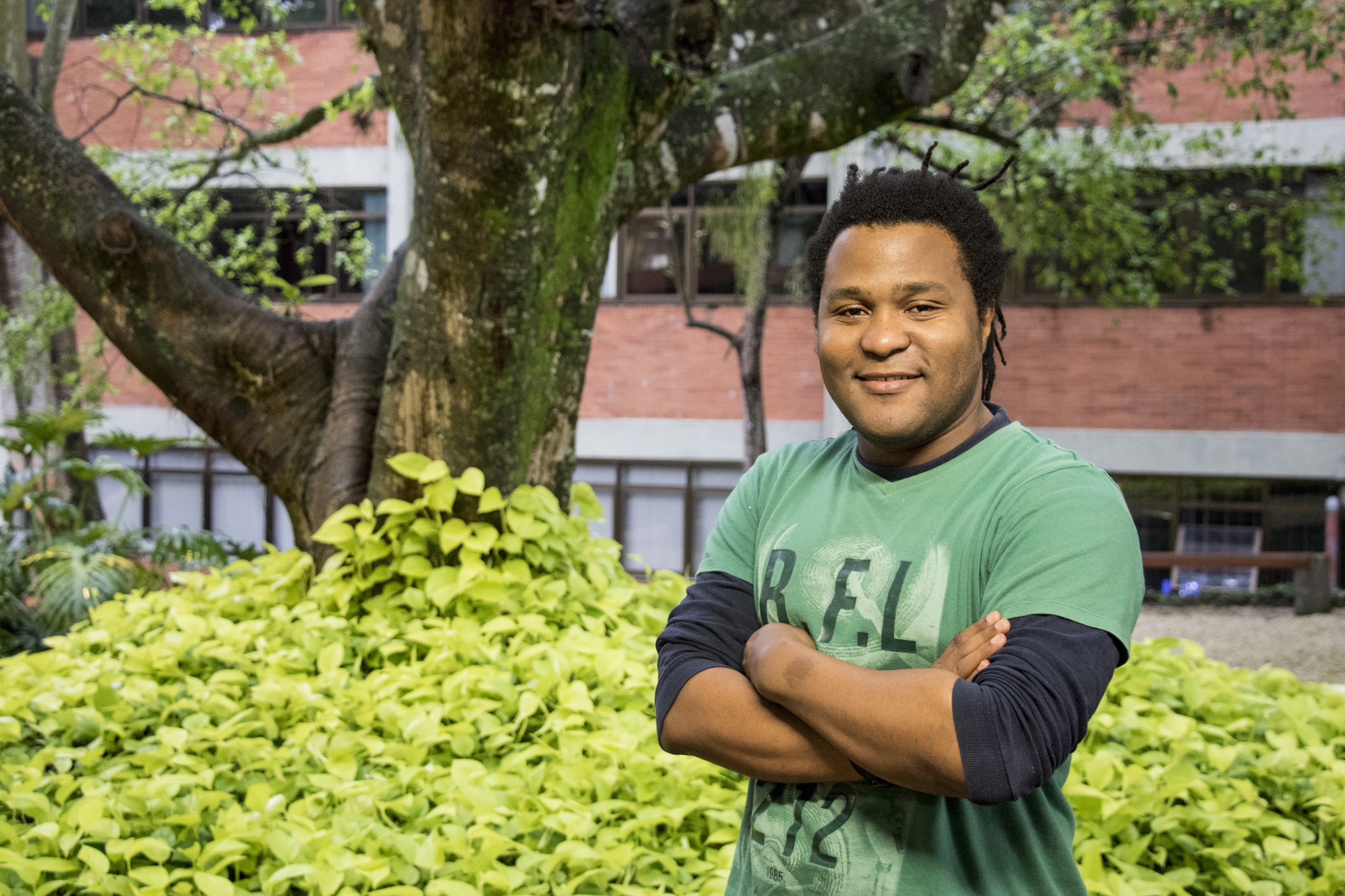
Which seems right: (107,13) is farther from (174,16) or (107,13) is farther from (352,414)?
(352,414)

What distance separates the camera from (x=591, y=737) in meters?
3.08

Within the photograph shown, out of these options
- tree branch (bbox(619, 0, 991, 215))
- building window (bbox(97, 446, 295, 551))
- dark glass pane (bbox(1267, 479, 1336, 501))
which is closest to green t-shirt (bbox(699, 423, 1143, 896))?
tree branch (bbox(619, 0, 991, 215))

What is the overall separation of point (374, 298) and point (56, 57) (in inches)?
314

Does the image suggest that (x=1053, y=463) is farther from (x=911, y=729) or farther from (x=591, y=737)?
(x=591, y=737)

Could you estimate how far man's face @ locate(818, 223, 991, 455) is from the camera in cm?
154

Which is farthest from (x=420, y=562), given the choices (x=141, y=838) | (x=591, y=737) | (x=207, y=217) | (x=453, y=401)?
(x=207, y=217)

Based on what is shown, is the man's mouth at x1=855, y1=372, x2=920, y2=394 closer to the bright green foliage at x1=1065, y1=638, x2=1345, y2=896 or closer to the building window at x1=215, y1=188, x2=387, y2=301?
the bright green foliage at x1=1065, y1=638, x2=1345, y2=896

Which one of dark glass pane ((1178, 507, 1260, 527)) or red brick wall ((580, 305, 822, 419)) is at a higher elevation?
red brick wall ((580, 305, 822, 419))

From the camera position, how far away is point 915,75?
4.94m

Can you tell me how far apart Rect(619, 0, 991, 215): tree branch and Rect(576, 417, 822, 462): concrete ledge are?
8943 mm

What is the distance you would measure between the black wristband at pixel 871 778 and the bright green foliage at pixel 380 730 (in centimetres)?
119

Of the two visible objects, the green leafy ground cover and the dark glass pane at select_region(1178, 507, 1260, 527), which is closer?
the green leafy ground cover

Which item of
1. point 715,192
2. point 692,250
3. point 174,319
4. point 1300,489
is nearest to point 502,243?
point 174,319

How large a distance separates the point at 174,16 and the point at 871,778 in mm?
17321
